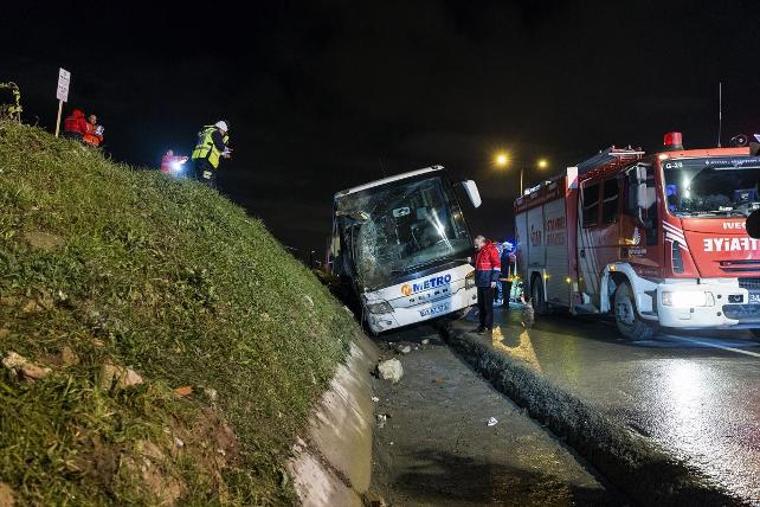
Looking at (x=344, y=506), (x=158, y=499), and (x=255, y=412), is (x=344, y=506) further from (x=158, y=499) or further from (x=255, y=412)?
(x=158, y=499)

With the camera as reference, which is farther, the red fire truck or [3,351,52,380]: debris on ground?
the red fire truck

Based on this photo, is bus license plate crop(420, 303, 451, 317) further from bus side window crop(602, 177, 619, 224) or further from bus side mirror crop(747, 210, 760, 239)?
bus side mirror crop(747, 210, 760, 239)

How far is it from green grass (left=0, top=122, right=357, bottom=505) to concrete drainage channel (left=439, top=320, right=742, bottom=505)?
232 centimetres

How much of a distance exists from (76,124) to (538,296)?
11.0 m

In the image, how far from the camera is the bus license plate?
10227 millimetres

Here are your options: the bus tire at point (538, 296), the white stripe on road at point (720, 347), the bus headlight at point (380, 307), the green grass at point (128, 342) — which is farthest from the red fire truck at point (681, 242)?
the green grass at point (128, 342)

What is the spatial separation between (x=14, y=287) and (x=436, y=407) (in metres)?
4.83

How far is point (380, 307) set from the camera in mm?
10172

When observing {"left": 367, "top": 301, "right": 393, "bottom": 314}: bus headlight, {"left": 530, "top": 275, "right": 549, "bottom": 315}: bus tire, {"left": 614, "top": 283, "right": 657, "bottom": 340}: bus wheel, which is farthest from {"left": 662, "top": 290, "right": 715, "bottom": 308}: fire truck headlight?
{"left": 530, "top": 275, "right": 549, "bottom": 315}: bus tire

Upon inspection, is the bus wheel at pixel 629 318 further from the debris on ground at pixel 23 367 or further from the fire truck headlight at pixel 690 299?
the debris on ground at pixel 23 367

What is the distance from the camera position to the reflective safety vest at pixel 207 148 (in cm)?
1045

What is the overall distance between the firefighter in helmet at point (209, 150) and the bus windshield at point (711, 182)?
755cm

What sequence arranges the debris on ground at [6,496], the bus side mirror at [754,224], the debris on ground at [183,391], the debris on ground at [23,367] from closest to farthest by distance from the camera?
the debris on ground at [6,496]
the debris on ground at [23,367]
the debris on ground at [183,391]
the bus side mirror at [754,224]

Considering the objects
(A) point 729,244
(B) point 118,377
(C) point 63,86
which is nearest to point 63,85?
(C) point 63,86
